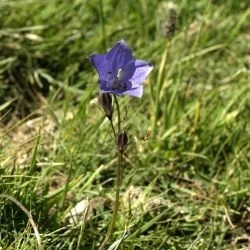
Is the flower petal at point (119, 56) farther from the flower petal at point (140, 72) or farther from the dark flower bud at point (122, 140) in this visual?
the dark flower bud at point (122, 140)

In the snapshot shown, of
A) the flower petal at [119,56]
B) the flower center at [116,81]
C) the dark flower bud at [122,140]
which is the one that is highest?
the flower petal at [119,56]

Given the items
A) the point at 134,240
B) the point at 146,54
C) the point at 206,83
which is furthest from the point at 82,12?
the point at 134,240

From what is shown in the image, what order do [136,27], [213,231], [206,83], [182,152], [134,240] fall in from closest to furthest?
[134,240] < [213,231] < [182,152] < [206,83] < [136,27]

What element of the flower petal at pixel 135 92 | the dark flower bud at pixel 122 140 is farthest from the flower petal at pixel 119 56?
the dark flower bud at pixel 122 140

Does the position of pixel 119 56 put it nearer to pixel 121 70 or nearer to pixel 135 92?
pixel 121 70

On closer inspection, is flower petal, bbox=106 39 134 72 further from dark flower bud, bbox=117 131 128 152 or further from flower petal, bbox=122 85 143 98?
dark flower bud, bbox=117 131 128 152

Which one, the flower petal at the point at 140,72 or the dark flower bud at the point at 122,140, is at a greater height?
the flower petal at the point at 140,72

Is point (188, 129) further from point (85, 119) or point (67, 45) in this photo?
point (67, 45)
